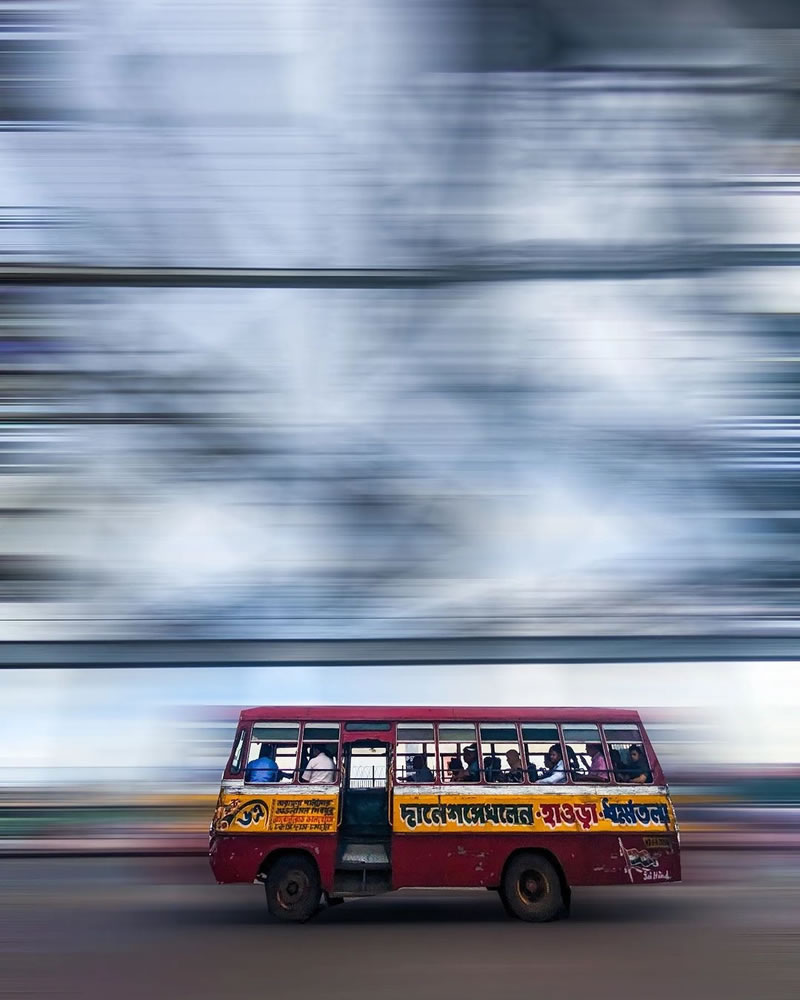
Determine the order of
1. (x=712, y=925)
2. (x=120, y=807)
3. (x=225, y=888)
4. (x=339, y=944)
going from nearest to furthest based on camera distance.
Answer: (x=339, y=944) → (x=712, y=925) → (x=225, y=888) → (x=120, y=807)

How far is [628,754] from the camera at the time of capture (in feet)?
20.2

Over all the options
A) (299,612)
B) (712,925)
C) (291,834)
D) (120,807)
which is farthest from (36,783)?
(712,925)

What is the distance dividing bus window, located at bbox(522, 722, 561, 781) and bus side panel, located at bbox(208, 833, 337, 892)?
4.25ft

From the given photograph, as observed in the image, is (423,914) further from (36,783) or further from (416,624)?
(36,783)

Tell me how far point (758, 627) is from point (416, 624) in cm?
315

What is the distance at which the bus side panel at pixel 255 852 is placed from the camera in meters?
5.88

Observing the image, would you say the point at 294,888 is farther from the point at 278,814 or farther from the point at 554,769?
the point at 554,769

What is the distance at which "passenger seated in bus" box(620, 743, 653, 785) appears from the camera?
6094 millimetres

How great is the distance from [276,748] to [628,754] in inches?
88.2

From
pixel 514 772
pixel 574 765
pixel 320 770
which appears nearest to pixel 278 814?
pixel 320 770

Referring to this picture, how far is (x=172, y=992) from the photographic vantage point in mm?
4309

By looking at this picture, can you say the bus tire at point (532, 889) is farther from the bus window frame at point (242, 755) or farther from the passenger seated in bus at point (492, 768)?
the bus window frame at point (242, 755)

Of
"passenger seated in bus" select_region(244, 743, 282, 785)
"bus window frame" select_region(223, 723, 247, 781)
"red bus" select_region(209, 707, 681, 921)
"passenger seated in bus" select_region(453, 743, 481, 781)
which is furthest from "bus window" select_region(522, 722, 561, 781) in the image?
"bus window frame" select_region(223, 723, 247, 781)

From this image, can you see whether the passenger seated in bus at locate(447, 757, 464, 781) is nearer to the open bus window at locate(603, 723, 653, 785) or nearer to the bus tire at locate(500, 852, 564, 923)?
the bus tire at locate(500, 852, 564, 923)
